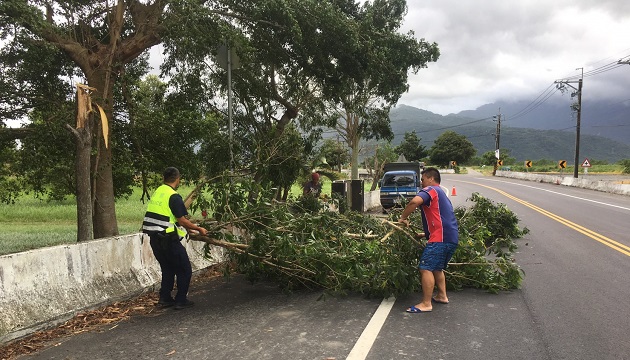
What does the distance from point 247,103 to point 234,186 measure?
8.64 m

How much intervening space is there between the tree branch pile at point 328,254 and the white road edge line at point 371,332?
0.90 feet

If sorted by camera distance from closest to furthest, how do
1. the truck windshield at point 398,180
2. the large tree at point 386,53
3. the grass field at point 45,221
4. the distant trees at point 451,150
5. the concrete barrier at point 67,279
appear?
the concrete barrier at point 67,279, the large tree at point 386,53, the grass field at point 45,221, the truck windshield at point 398,180, the distant trees at point 451,150

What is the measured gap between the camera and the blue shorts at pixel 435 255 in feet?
17.3

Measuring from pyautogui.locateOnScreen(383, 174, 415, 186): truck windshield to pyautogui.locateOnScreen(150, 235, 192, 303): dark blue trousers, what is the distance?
1590cm

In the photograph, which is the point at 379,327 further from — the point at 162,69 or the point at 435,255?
the point at 162,69

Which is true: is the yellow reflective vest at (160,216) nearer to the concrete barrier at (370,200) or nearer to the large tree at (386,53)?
the large tree at (386,53)

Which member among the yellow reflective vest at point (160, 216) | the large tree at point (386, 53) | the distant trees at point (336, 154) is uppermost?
the large tree at point (386, 53)

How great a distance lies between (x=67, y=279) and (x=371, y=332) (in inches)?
141

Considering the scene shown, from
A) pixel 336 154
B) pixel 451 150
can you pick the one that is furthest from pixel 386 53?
pixel 451 150

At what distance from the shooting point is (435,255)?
17.3ft

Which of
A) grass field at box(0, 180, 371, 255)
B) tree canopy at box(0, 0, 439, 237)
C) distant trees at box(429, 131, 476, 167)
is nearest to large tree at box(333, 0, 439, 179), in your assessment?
tree canopy at box(0, 0, 439, 237)

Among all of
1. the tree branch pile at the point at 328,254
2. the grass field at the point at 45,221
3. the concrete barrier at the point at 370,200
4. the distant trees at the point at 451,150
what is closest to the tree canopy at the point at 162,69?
the tree branch pile at the point at 328,254

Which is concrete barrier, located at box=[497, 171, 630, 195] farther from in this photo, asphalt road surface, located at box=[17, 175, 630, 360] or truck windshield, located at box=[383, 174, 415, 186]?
asphalt road surface, located at box=[17, 175, 630, 360]

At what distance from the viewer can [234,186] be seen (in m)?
6.24
